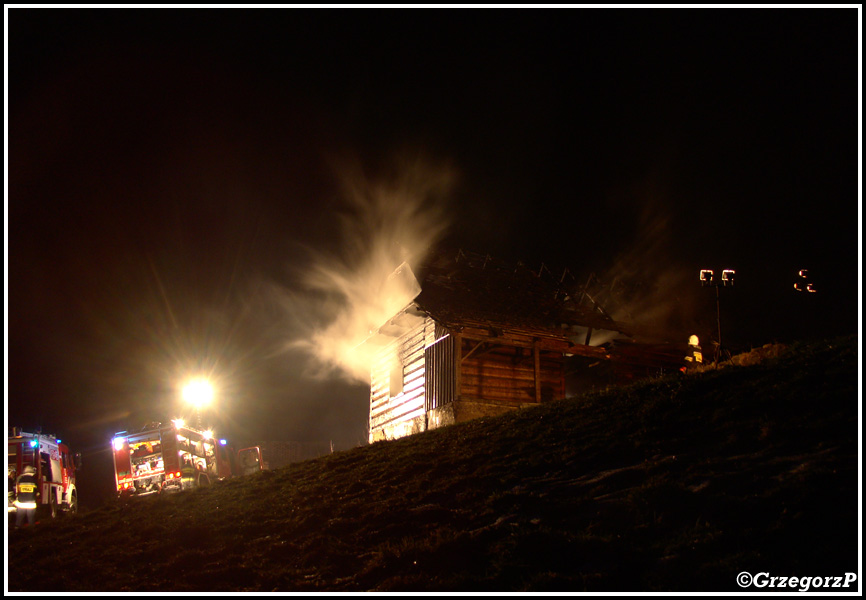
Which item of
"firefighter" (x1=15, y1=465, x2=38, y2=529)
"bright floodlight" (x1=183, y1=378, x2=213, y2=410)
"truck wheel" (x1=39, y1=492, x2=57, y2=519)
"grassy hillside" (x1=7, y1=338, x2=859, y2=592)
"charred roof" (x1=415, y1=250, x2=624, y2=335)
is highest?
"charred roof" (x1=415, y1=250, x2=624, y2=335)

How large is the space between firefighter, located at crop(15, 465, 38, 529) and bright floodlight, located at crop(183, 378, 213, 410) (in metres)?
9.33

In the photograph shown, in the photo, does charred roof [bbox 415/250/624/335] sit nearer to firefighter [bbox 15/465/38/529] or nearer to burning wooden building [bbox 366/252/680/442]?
burning wooden building [bbox 366/252/680/442]

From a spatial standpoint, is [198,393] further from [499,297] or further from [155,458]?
[499,297]

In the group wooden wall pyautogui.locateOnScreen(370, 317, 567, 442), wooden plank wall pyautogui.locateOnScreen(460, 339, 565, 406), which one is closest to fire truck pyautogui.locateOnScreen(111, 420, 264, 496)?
wooden wall pyautogui.locateOnScreen(370, 317, 567, 442)

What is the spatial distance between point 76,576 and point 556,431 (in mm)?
9426

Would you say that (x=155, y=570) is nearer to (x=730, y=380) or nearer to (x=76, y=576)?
(x=76, y=576)

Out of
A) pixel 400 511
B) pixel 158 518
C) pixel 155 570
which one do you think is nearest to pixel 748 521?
pixel 400 511

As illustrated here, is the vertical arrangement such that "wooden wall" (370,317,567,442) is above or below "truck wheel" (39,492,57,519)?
above

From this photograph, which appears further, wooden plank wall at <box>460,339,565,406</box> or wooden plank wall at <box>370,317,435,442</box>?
wooden plank wall at <box>370,317,435,442</box>

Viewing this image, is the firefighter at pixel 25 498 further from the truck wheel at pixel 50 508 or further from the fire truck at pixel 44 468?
the truck wheel at pixel 50 508

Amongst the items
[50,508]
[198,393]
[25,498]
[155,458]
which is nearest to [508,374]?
[155,458]

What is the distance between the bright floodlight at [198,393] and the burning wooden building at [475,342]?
28.1 feet

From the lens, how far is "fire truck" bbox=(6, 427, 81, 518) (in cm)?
2019

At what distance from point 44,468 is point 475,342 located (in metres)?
16.6
